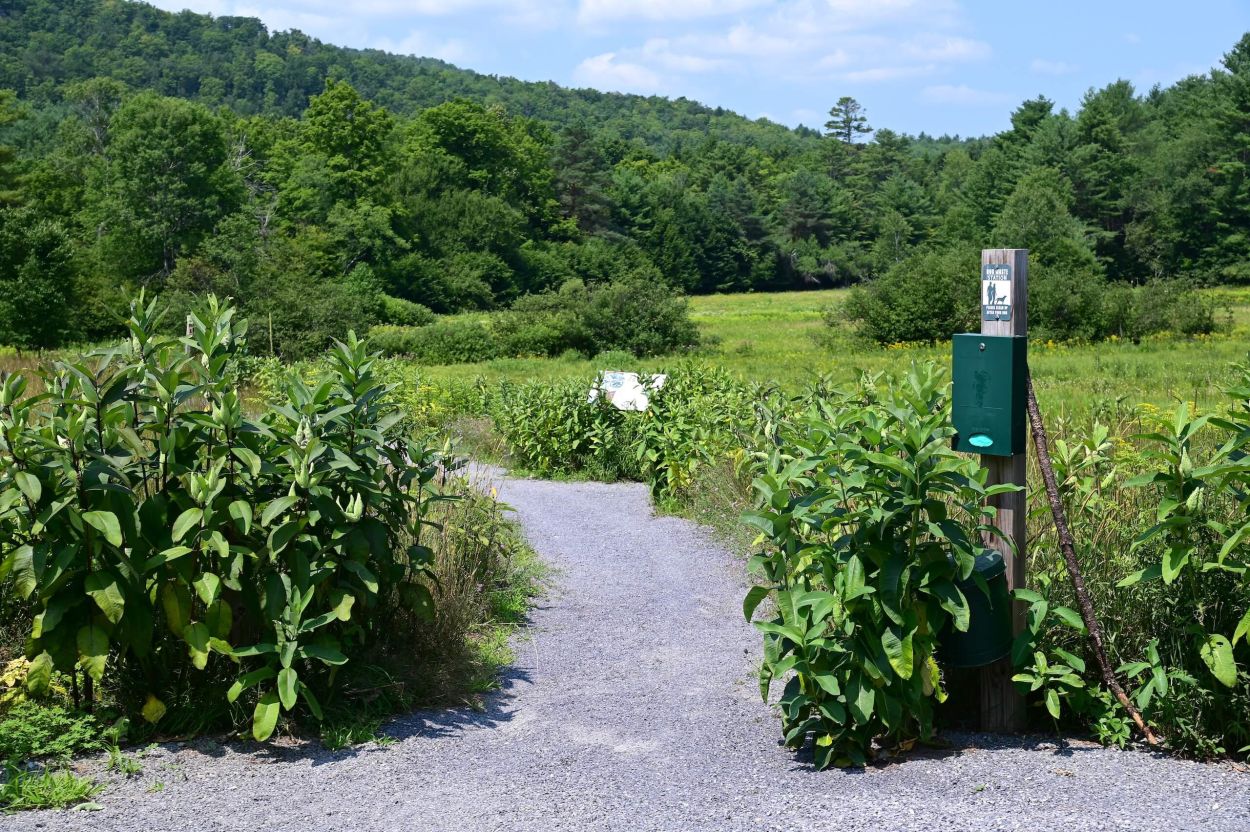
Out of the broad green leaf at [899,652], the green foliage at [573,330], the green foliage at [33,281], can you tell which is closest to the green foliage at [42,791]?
the broad green leaf at [899,652]

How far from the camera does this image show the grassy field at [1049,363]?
2086cm

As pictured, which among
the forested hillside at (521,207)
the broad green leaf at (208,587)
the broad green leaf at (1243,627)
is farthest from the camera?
the forested hillside at (521,207)

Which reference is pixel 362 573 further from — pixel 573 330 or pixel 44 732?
pixel 573 330

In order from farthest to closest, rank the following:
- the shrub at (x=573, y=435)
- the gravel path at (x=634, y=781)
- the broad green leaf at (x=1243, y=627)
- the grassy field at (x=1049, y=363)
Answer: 1. the grassy field at (x=1049, y=363)
2. the shrub at (x=573, y=435)
3. the broad green leaf at (x=1243, y=627)
4. the gravel path at (x=634, y=781)

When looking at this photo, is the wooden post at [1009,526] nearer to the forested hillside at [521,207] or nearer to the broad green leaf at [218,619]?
the broad green leaf at [218,619]

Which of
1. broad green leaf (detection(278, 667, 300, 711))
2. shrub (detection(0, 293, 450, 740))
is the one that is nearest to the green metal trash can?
shrub (detection(0, 293, 450, 740))

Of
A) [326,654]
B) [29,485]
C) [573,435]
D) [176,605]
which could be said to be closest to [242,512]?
[176,605]

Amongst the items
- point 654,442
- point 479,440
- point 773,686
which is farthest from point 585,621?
point 479,440

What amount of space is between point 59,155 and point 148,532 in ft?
266

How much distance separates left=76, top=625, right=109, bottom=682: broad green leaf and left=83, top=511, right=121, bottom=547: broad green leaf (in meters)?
0.41

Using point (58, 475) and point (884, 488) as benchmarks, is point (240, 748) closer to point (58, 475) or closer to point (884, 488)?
point (58, 475)

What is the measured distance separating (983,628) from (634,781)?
1.48m

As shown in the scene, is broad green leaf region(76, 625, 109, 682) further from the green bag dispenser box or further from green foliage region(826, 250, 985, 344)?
green foliage region(826, 250, 985, 344)

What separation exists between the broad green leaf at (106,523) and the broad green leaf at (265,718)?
814 mm
